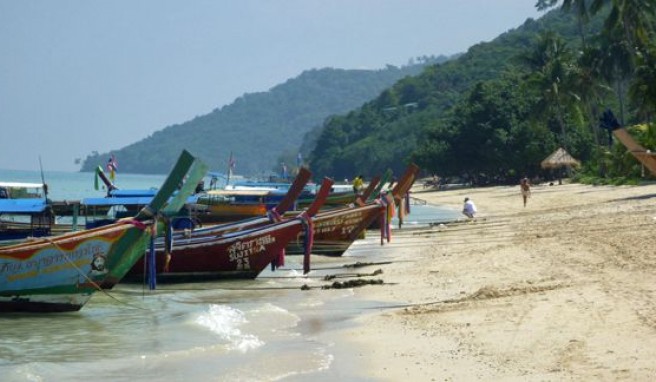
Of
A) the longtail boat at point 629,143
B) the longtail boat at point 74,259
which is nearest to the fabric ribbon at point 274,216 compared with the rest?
the longtail boat at point 74,259

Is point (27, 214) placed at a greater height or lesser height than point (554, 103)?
lesser

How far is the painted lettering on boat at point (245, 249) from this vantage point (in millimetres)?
20359

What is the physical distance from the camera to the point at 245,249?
20500mm

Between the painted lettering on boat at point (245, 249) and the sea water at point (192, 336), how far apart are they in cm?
49

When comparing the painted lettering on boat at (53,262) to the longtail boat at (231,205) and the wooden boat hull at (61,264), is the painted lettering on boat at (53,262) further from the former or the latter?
the longtail boat at (231,205)

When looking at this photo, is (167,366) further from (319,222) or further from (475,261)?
(319,222)

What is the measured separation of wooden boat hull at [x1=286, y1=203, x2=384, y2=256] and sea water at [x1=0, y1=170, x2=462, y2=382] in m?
5.31

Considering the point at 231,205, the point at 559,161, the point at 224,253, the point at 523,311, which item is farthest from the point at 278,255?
the point at 559,161

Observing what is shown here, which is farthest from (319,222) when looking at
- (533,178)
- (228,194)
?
(533,178)

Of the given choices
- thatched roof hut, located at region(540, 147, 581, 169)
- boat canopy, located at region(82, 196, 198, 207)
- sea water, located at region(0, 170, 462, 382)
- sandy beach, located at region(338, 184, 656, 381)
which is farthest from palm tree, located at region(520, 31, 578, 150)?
sea water, located at region(0, 170, 462, 382)

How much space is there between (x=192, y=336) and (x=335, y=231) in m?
12.1

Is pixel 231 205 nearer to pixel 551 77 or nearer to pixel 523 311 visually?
pixel 523 311

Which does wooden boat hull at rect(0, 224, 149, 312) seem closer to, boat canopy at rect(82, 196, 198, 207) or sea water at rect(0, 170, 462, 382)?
sea water at rect(0, 170, 462, 382)

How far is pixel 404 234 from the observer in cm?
3325
